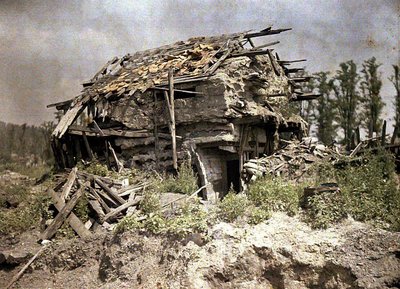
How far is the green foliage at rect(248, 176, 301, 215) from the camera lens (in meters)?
6.65

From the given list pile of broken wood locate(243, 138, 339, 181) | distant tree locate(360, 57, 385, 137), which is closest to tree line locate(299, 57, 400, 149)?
distant tree locate(360, 57, 385, 137)

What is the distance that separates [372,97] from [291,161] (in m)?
14.4

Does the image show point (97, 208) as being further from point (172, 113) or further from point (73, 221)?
point (172, 113)

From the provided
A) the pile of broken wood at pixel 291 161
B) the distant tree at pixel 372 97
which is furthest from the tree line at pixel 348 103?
the pile of broken wood at pixel 291 161

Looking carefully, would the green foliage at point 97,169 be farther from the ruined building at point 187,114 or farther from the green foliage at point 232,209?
the green foliage at point 232,209

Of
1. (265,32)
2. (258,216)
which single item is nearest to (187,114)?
(265,32)

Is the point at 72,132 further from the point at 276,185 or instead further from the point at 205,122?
the point at 276,185

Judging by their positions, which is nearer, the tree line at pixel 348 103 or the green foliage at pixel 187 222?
the green foliage at pixel 187 222

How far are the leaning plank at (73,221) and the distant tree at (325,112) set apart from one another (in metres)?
19.9

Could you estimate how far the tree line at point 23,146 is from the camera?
18.3 metres

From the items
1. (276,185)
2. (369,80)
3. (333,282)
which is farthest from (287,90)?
(369,80)

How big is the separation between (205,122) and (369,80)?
1592 cm

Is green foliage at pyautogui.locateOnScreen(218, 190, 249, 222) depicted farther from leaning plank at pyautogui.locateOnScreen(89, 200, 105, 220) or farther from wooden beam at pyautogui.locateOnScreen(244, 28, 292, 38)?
wooden beam at pyautogui.locateOnScreen(244, 28, 292, 38)

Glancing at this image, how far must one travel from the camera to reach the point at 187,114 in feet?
34.4
